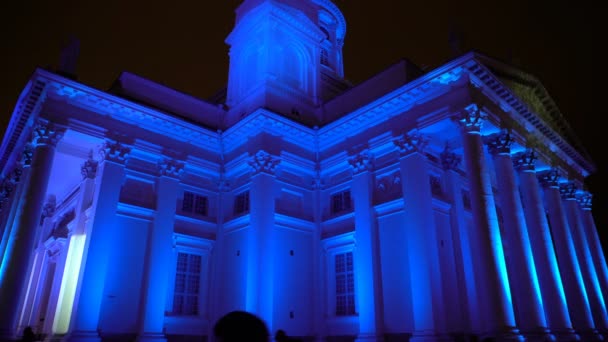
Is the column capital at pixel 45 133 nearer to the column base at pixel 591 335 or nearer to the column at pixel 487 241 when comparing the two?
the column at pixel 487 241

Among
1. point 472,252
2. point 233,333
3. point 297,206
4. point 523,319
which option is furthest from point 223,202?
point 233,333

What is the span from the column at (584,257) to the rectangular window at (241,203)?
15889mm

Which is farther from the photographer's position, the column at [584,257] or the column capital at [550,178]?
the column capital at [550,178]

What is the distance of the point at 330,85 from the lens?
86.3 feet

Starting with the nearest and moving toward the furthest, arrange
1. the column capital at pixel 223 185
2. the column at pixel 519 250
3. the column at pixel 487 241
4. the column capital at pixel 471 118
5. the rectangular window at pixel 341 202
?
the column at pixel 487 241
the column at pixel 519 250
the column capital at pixel 471 118
the rectangular window at pixel 341 202
the column capital at pixel 223 185

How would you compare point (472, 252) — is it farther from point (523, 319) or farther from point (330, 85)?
point (330, 85)

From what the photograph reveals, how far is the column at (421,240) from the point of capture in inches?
541

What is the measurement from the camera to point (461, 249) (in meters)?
A: 16.0

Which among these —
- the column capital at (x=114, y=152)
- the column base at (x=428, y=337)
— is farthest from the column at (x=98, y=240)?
the column base at (x=428, y=337)

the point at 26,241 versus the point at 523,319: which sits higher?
the point at 26,241

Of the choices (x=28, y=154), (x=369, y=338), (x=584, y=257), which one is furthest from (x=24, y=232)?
(x=584, y=257)

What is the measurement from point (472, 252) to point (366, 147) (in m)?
5.68

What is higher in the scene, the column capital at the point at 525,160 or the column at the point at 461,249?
the column capital at the point at 525,160

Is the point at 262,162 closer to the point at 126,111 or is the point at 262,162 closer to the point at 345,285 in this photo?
the point at 126,111
